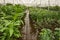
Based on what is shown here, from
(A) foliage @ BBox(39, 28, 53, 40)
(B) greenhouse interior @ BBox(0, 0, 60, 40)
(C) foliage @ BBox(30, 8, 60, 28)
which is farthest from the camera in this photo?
(C) foliage @ BBox(30, 8, 60, 28)

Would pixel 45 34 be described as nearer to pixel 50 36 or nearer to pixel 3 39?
pixel 50 36

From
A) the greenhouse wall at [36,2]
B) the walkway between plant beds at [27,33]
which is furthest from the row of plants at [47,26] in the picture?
the greenhouse wall at [36,2]

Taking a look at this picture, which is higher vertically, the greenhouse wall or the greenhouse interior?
the greenhouse wall

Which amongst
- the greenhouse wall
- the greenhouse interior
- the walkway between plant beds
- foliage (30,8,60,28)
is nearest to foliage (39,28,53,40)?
the greenhouse interior

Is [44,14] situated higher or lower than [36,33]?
higher

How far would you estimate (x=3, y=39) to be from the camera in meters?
3.58

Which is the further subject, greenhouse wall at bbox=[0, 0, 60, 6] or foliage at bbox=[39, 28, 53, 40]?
greenhouse wall at bbox=[0, 0, 60, 6]

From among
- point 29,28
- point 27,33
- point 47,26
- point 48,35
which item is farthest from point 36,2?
point 48,35

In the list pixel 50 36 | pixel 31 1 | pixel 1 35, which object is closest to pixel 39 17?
pixel 50 36

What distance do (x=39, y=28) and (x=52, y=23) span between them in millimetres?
583

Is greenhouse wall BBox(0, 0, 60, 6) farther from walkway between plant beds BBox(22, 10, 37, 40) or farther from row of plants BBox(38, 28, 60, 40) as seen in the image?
row of plants BBox(38, 28, 60, 40)

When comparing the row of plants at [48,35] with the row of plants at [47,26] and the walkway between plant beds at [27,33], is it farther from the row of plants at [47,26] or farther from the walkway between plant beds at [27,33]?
the walkway between plant beds at [27,33]

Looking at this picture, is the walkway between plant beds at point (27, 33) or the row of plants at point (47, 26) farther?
the walkway between plant beds at point (27, 33)

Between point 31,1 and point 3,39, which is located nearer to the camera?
point 3,39
